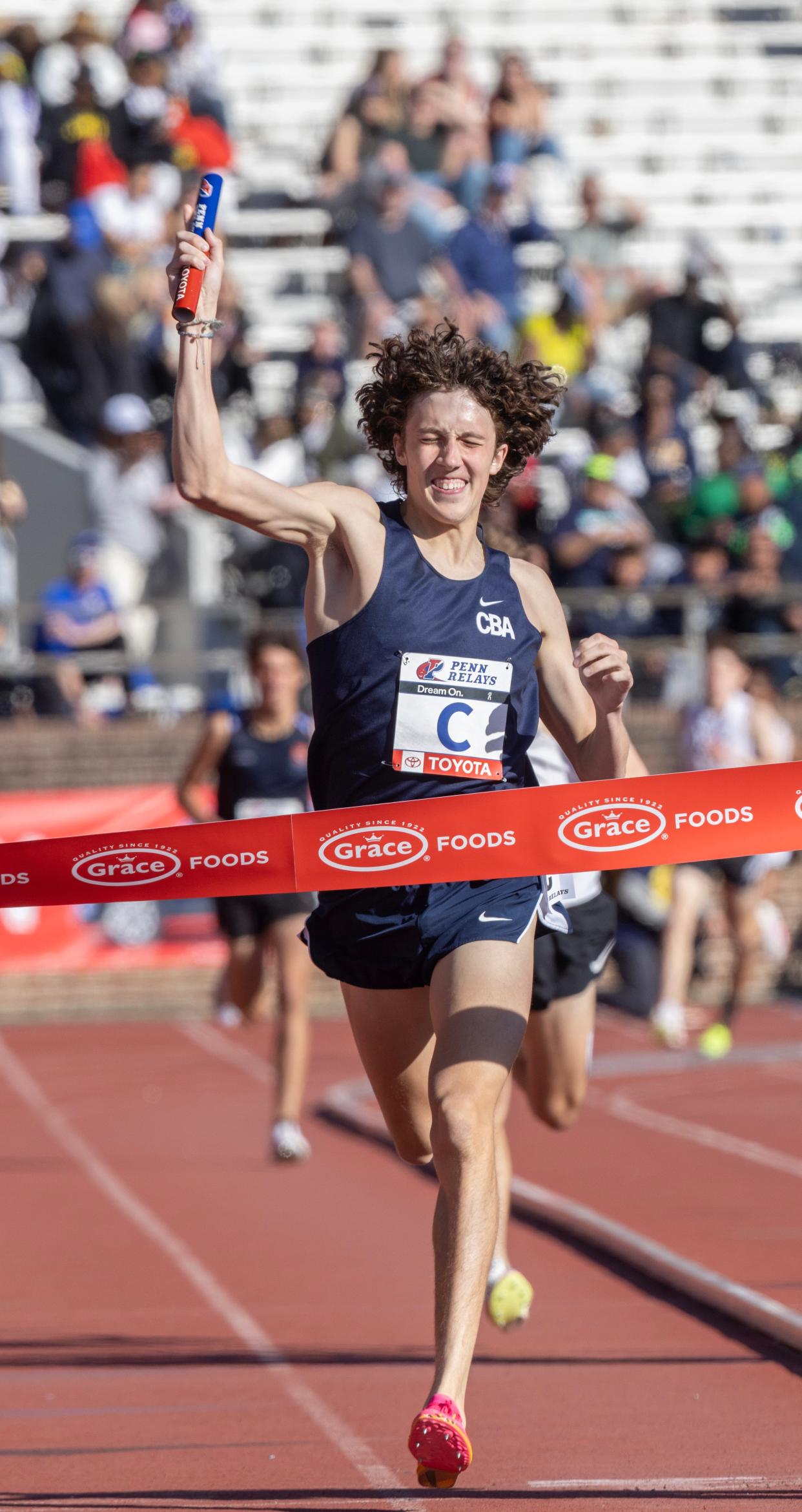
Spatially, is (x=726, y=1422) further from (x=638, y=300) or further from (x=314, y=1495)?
(x=638, y=300)

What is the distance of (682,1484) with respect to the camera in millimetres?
4824

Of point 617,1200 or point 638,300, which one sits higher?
point 638,300

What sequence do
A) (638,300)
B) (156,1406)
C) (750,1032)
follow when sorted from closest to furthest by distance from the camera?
1. (156,1406)
2. (750,1032)
3. (638,300)

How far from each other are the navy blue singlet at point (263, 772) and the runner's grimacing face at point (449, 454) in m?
5.26

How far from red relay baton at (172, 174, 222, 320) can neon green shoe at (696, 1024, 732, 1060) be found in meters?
9.07

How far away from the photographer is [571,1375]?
6.09m

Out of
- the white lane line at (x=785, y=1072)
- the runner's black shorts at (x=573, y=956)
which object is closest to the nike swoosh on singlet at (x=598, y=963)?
the runner's black shorts at (x=573, y=956)

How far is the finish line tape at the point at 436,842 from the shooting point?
15.7 ft

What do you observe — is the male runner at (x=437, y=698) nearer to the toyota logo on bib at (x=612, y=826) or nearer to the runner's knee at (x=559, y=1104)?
the toyota logo on bib at (x=612, y=826)

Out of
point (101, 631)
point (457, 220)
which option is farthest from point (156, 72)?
point (101, 631)

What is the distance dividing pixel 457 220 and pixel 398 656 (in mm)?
15741

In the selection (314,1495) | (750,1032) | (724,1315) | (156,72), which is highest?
(156,72)

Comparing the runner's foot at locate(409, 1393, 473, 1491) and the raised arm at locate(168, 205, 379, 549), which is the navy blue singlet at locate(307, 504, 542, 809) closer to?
the raised arm at locate(168, 205, 379, 549)

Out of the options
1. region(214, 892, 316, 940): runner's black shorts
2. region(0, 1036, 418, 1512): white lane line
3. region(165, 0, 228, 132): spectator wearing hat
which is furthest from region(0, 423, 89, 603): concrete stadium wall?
region(214, 892, 316, 940): runner's black shorts
